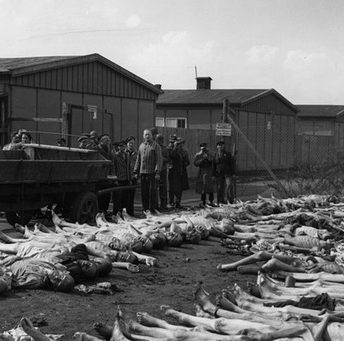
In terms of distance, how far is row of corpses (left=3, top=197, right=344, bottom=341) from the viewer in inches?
238

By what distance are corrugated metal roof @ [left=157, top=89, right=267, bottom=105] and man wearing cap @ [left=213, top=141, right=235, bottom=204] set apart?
61.7ft

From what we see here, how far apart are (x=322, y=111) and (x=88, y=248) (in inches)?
1878

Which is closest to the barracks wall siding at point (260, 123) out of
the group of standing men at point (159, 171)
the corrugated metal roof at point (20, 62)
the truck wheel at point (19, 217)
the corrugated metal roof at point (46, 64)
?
the corrugated metal roof at point (46, 64)

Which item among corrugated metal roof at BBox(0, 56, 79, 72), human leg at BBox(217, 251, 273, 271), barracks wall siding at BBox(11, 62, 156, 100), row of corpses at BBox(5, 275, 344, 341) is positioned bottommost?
human leg at BBox(217, 251, 273, 271)

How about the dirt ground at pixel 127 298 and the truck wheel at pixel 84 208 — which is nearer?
the dirt ground at pixel 127 298

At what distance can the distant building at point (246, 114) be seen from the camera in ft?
130

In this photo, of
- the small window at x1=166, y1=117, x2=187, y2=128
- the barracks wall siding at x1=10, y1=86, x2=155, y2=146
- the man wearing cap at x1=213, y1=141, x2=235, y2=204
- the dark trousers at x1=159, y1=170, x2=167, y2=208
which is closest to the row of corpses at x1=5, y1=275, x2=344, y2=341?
the dark trousers at x1=159, y1=170, x2=167, y2=208

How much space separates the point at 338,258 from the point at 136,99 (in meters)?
20.0

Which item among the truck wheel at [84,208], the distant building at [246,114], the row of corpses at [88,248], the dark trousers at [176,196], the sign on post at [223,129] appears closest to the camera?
the row of corpses at [88,248]

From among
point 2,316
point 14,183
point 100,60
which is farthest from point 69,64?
point 2,316

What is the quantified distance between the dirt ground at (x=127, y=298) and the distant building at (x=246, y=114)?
2814cm

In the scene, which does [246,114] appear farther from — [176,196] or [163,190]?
[163,190]

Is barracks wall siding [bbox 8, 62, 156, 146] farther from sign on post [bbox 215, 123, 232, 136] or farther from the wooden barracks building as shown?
sign on post [bbox 215, 123, 232, 136]

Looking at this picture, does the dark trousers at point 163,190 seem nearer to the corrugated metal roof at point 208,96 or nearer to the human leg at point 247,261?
the human leg at point 247,261
